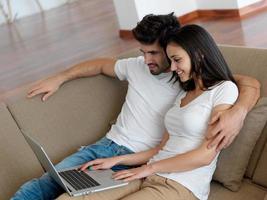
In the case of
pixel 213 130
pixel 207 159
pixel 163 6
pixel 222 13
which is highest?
pixel 213 130

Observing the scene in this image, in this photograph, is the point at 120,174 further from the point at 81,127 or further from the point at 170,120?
the point at 81,127

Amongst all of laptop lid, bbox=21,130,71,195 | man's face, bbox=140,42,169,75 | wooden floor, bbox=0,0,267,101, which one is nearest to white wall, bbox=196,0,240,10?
wooden floor, bbox=0,0,267,101

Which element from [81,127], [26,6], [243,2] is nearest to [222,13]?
[243,2]

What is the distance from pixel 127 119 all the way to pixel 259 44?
7.81ft

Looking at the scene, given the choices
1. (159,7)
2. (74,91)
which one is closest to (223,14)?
(159,7)

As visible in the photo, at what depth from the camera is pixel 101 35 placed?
228 inches

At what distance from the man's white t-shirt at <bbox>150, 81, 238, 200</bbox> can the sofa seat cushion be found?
7 centimetres

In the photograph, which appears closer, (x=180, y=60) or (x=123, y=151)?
(x=180, y=60)

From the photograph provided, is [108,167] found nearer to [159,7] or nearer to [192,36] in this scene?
[192,36]

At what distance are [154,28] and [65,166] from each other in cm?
74

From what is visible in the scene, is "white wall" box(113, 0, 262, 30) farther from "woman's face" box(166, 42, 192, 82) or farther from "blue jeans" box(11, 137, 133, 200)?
"woman's face" box(166, 42, 192, 82)

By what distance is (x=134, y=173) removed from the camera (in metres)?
1.68

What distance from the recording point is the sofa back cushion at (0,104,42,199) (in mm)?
1997

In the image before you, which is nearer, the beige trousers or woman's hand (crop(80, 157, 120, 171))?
the beige trousers
